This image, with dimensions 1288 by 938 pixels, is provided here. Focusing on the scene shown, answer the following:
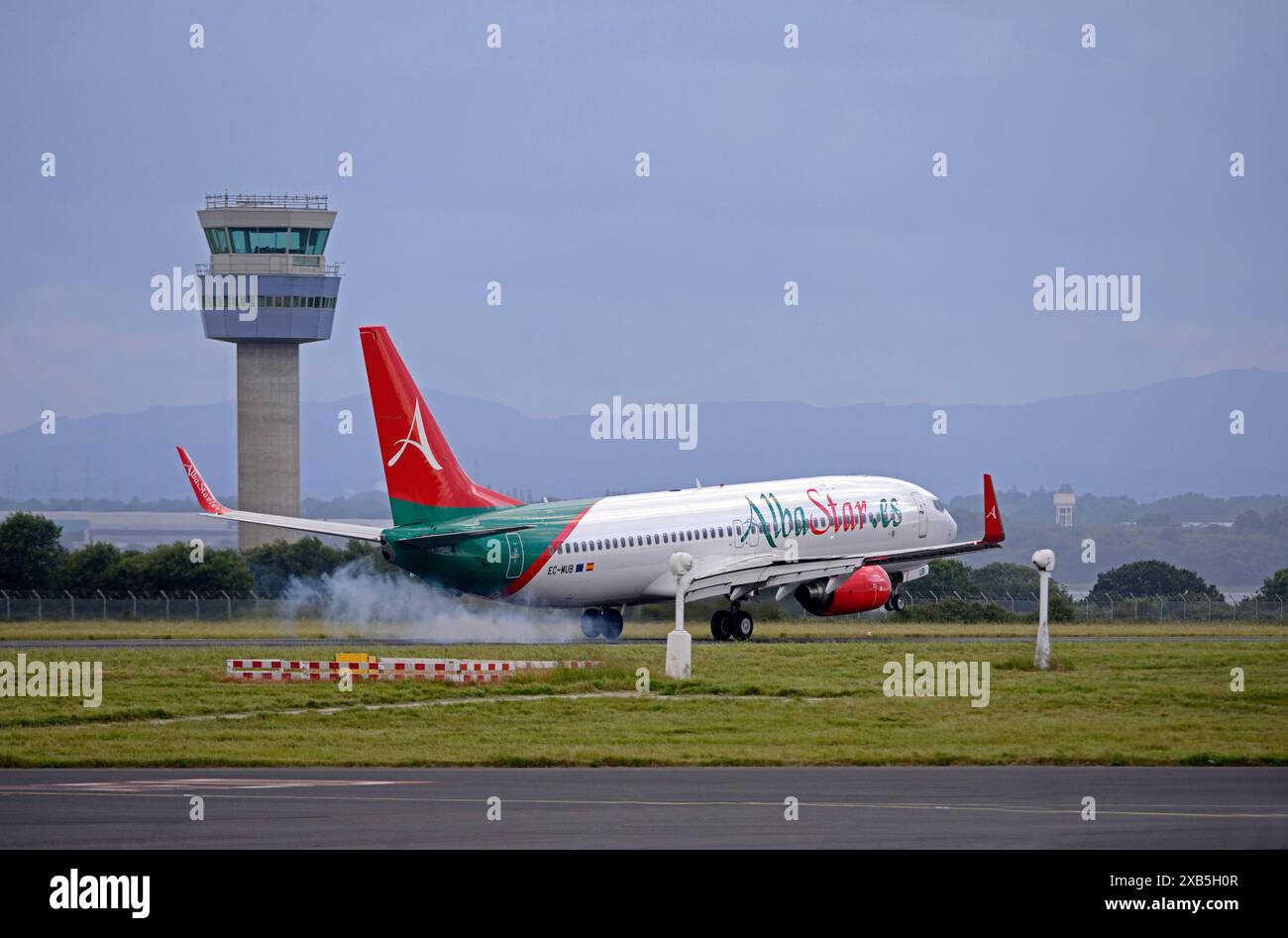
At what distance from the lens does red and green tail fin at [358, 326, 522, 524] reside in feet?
189

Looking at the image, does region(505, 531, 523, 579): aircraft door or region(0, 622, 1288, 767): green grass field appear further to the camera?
region(505, 531, 523, 579): aircraft door

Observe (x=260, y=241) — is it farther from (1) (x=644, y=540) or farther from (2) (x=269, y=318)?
(1) (x=644, y=540)

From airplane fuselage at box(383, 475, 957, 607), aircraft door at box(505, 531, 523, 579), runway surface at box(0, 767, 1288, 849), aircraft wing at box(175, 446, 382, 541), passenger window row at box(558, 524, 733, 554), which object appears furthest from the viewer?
passenger window row at box(558, 524, 733, 554)

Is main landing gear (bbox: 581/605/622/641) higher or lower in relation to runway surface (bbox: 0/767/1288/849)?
higher

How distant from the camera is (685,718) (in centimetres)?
3822

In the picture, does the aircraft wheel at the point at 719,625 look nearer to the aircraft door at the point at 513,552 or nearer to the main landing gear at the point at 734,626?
the main landing gear at the point at 734,626

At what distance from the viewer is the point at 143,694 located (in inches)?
1682

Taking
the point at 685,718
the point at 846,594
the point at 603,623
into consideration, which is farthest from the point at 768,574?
the point at 685,718

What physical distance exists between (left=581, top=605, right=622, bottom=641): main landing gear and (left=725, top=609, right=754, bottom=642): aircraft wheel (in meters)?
3.43

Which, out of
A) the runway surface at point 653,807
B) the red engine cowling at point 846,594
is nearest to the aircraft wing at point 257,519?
the red engine cowling at point 846,594

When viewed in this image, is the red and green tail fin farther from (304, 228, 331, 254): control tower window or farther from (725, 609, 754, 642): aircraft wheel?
(304, 228, 331, 254): control tower window

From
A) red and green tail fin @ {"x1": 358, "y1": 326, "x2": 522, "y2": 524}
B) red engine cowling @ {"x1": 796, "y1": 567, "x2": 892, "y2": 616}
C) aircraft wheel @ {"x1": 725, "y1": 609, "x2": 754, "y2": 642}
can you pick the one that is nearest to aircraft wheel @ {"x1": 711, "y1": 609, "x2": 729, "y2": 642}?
aircraft wheel @ {"x1": 725, "y1": 609, "x2": 754, "y2": 642}

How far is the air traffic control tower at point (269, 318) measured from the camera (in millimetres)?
142500
